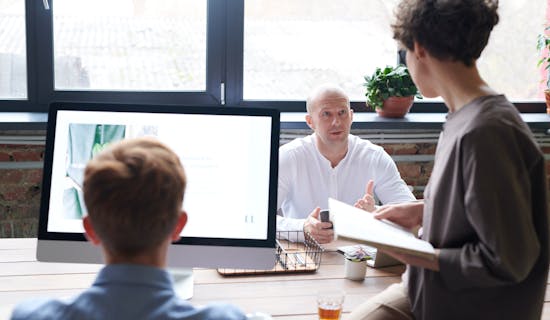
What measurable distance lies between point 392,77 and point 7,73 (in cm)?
189

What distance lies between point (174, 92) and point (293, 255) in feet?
5.72

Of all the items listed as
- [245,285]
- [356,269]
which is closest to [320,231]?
[356,269]

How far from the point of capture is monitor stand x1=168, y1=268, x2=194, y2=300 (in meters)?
1.79

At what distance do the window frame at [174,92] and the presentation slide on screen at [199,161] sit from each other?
5.97 ft

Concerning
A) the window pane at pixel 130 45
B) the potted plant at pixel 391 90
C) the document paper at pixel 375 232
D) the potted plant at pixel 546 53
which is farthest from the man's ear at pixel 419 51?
the potted plant at pixel 546 53

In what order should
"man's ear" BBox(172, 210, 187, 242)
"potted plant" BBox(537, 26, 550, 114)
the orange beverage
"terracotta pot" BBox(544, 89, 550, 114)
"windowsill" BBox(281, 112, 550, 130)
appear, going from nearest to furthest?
"man's ear" BBox(172, 210, 187, 242), the orange beverage, "windowsill" BBox(281, 112, 550, 130), "potted plant" BBox(537, 26, 550, 114), "terracotta pot" BBox(544, 89, 550, 114)

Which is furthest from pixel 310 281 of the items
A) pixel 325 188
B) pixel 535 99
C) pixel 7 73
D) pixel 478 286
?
pixel 535 99

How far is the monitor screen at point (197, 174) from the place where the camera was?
5.70 ft

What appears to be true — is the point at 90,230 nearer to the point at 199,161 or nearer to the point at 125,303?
the point at 125,303

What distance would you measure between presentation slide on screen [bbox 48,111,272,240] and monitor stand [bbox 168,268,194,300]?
0.52ft

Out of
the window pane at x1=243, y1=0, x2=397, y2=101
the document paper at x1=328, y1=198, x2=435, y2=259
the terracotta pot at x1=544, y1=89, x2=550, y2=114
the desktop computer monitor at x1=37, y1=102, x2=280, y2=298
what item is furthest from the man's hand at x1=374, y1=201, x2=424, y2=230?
the terracotta pot at x1=544, y1=89, x2=550, y2=114

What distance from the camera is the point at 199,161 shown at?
5.73 ft

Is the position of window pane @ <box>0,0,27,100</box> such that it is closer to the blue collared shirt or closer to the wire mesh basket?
the wire mesh basket

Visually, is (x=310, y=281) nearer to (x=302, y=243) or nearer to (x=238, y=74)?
(x=302, y=243)
